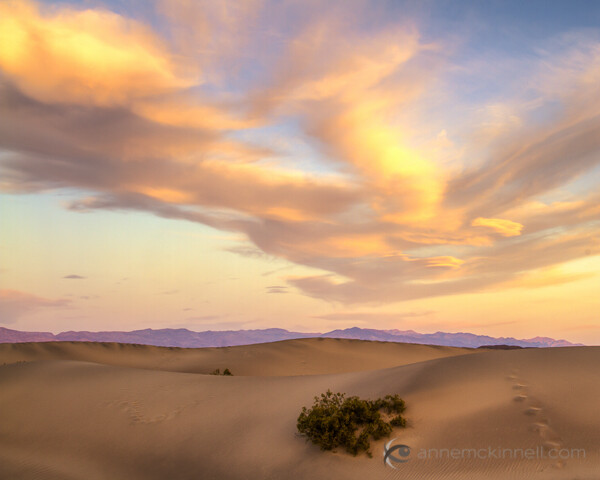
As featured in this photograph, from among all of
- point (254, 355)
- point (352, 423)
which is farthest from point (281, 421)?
point (254, 355)

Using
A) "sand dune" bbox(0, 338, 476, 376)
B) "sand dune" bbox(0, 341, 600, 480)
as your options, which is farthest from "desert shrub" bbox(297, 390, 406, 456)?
"sand dune" bbox(0, 338, 476, 376)

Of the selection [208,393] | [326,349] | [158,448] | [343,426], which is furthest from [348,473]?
[326,349]

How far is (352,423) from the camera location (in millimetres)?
10852

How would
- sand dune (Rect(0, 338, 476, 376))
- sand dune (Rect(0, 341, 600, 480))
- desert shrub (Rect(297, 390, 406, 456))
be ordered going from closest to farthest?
sand dune (Rect(0, 341, 600, 480)) < desert shrub (Rect(297, 390, 406, 456)) < sand dune (Rect(0, 338, 476, 376))

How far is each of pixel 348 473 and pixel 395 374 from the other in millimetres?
5754

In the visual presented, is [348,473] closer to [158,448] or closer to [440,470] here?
[440,470]

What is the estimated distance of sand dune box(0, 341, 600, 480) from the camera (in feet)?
31.8

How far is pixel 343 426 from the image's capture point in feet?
34.9

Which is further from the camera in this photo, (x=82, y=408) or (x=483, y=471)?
(x=82, y=408)

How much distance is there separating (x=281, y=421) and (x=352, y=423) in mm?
2602

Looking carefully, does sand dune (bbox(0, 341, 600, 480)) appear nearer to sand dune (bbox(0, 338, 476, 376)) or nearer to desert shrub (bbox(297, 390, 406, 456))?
desert shrub (bbox(297, 390, 406, 456))

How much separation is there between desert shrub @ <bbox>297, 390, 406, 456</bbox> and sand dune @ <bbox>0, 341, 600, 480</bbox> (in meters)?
0.26

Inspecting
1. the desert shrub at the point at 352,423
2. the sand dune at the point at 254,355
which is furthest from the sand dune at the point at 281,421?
the sand dune at the point at 254,355

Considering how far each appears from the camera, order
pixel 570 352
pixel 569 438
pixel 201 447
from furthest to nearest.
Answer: pixel 570 352, pixel 201 447, pixel 569 438
